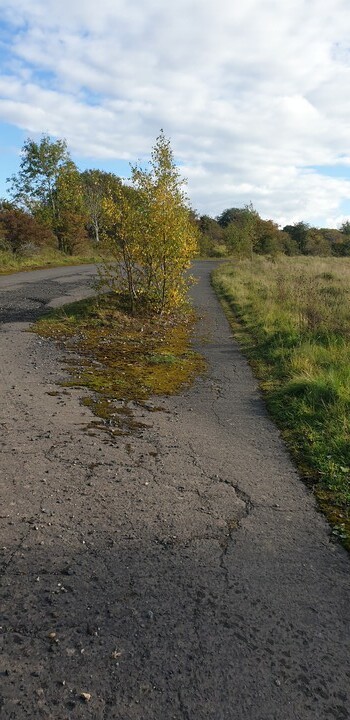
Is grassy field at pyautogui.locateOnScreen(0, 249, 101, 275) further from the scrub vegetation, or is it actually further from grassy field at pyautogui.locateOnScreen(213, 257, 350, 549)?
grassy field at pyautogui.locateOnScreen(213, 257, 350, 549)

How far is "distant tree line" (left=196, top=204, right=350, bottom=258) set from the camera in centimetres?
4266

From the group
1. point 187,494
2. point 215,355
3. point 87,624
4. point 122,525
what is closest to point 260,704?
point 87,624

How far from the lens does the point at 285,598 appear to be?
278cm

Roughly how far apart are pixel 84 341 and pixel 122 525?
610 cm

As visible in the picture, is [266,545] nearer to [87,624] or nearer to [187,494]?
[187,494]

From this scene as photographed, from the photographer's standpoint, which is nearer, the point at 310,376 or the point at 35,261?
the point at 310,376

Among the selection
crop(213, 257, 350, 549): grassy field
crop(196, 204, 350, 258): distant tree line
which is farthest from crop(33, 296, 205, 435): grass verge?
crop(196, 204, 350, 258): distant tree line

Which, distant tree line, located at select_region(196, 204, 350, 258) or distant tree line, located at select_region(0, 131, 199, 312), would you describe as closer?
distant tree line, located at select_region(0, 131, 199, 312)

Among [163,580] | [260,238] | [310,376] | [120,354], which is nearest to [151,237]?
[120,354]

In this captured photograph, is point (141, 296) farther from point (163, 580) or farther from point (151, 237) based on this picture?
point (163, 580)

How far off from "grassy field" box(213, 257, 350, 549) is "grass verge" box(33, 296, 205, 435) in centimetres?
143

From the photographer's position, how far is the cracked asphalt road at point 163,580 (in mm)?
2137

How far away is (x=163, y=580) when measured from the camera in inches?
112

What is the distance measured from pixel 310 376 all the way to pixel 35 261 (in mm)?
23791
